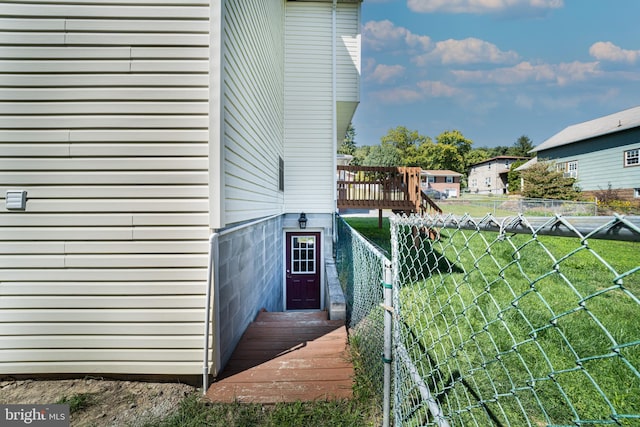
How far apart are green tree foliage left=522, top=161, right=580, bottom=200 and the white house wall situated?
1756cm

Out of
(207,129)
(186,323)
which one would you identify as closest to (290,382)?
(186,323)

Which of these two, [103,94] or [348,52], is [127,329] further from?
[348,52]

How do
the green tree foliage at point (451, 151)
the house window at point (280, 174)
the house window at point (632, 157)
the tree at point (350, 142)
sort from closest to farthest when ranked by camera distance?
the house window at point (280, 174) < the house window at point (632, 157) < the green tree foliage at point (451, 151) < the tree at point (350, 142)

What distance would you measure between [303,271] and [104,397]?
17.2 ft

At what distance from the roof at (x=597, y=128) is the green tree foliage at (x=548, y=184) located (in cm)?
207

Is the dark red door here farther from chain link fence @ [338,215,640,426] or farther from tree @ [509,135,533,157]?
tree @ [509,135,533,157]

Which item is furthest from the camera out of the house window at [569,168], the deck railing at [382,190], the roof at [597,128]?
the house window at [569,168]

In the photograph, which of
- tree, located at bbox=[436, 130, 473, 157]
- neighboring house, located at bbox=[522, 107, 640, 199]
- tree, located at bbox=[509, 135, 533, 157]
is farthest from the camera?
tree, located at bbox=[509, 135, 533, 157]

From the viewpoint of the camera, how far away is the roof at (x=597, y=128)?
637 inches

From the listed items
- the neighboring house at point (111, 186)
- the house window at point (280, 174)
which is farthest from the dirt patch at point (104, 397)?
the house window at point (280, 174)

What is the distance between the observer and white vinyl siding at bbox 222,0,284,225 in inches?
114

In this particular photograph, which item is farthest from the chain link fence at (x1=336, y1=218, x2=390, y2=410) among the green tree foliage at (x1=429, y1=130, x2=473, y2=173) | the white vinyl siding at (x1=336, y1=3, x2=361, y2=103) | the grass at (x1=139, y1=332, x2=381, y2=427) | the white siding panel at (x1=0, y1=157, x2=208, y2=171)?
the green tree foliage at (x1=429, y1=130, x2=473, y2=173)

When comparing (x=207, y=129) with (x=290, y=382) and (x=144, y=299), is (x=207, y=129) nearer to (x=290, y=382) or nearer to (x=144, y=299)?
(x=144, y=299)

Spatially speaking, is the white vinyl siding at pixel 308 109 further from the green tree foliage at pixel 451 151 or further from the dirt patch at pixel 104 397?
the green tree foliage at pixel 451 151
